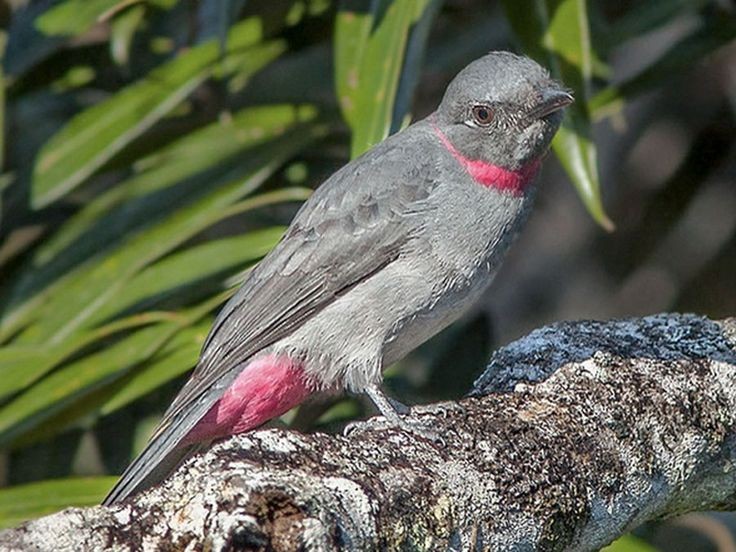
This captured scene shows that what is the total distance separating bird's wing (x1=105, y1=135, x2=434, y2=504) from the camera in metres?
3.43

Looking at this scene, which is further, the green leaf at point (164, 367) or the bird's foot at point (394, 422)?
the green leaf at point (164, 367)

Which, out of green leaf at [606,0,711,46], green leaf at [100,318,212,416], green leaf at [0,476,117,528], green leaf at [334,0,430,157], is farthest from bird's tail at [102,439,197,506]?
green leaf at [606,0,711,46]

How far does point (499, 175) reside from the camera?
11.6 feet

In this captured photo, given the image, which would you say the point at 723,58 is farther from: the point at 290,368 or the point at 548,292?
the point at 290,368

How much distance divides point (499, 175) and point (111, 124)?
134 centimetres

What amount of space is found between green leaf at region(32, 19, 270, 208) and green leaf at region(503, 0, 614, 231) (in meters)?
0.97

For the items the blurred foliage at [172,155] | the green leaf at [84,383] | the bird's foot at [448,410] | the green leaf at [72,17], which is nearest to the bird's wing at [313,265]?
the blurred foliage at [172,155]

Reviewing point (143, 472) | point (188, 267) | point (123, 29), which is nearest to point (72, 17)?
point (123, 29)

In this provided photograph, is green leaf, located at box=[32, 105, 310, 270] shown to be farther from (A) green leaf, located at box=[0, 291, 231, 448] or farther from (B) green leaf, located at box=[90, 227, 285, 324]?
(A) green leaf, located at box=[0, 291, 231, 448]

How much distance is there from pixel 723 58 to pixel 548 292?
127 cm

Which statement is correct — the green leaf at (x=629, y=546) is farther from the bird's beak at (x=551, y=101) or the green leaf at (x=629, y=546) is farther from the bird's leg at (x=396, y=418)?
the bird's beak at (x=551, y=101)

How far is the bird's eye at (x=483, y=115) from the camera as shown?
3.55 metres

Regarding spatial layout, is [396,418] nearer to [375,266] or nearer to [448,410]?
[448,410]

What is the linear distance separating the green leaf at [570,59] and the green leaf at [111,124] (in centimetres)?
97
